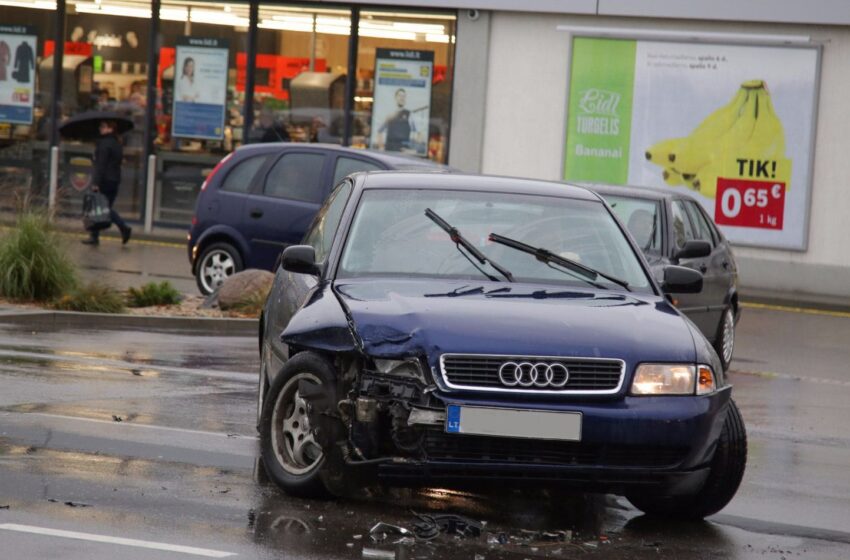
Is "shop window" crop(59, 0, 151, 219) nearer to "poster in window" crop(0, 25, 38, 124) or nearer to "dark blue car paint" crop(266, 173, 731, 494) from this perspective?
"poster in window" crop(0, 25, 38, 124)

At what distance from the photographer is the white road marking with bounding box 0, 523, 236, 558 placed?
6.26 m

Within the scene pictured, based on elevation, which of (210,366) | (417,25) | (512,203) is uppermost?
(417,25)

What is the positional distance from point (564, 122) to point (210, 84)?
587 centimetres

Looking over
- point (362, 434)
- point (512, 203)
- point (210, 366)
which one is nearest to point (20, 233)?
point (210, 366)

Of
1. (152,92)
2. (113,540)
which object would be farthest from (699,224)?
(152,92)

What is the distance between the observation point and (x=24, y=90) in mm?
28016

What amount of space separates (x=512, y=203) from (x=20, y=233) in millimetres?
8792

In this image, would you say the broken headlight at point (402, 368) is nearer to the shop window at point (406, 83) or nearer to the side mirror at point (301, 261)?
the side mirror at point (301, 261)

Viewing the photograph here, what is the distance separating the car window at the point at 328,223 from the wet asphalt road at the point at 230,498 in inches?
44.1

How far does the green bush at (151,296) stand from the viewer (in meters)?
16.8

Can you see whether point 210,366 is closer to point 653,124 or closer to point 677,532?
point 677,532

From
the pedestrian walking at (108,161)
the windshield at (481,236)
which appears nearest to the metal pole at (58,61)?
the pedestrian walking at (108,161)

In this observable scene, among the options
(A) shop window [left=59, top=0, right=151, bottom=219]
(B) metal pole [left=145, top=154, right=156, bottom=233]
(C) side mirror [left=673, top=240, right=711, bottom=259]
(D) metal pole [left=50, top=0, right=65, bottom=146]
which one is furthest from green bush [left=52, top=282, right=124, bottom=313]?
(D) metal pole [left=50, top=0, right=65, bottom=146]

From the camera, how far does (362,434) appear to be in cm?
694
